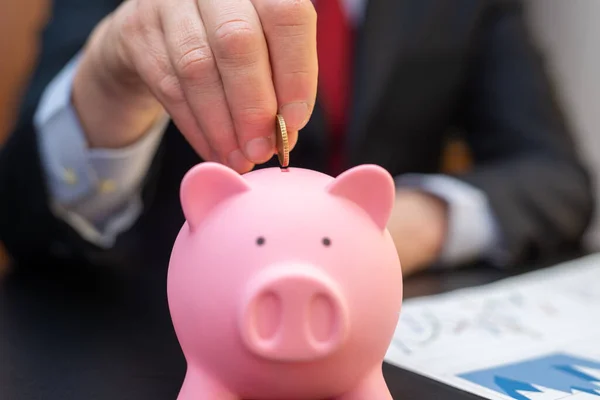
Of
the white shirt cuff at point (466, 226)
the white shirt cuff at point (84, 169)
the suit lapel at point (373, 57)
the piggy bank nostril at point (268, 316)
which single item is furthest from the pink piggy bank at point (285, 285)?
the suit lapel at point (373, 57)

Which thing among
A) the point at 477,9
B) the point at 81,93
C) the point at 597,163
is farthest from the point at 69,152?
the point at 597,163

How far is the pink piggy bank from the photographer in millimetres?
312

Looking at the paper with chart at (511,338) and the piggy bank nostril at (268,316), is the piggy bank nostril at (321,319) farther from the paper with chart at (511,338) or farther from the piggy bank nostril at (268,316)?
the paper with chart at (511,338)

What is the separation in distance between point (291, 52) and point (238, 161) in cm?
8

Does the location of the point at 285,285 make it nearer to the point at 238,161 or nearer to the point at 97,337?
the point at 238,161

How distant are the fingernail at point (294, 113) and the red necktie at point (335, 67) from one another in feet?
1.66

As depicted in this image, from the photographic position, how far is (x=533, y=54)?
1066mm

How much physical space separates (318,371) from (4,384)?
21cm

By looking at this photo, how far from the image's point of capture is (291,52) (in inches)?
15.4

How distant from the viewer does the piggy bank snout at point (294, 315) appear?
305 mm

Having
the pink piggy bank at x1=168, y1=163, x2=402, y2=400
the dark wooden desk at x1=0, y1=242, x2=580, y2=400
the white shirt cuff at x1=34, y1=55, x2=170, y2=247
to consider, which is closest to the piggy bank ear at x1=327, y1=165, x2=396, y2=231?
the pink piggy bank at x1=168, y1=163, x2=402, y2=400

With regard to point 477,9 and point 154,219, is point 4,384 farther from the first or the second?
point 477,9

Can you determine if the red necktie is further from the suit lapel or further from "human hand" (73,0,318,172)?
"human hand" (73,0,318,172)

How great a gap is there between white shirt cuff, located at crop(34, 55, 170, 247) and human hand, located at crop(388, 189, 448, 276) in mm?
293
